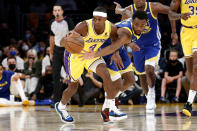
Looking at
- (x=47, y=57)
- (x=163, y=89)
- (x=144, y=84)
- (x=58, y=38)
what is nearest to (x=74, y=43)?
(x=144, y=84)

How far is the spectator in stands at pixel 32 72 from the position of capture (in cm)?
1165

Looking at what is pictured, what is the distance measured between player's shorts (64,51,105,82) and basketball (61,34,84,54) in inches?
9.2

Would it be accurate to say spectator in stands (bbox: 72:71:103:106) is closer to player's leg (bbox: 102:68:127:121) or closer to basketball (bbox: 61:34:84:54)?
player's leg (bbox: 102:68:127:121)

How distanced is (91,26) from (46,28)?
409 inches

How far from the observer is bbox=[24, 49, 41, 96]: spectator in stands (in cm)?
1165

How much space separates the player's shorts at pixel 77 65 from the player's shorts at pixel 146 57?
1.71m

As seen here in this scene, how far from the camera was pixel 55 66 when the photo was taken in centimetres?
922

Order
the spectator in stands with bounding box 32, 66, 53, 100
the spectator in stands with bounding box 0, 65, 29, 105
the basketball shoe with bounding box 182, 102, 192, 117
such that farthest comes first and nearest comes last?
the spectator in stands with bounding box 32, 66, 53, 100, the spectator in stands with bounding box 0, 65, 29, 105, the basketball shoe with bounding box 182, 102, 192, 117

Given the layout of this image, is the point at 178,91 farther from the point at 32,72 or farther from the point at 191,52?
the point at 32,72

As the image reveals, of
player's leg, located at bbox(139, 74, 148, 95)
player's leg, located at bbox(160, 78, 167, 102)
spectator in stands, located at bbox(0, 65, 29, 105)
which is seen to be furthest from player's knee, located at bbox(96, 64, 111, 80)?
spectator in stands, located at bbox(0, 65, 29, 105)

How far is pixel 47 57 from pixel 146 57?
4.83 metres

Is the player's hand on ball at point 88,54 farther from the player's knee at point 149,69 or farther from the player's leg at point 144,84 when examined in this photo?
the player's leg at point 144,84

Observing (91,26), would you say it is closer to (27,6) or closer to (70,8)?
(70,8)

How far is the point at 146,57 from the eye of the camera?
293 inches
